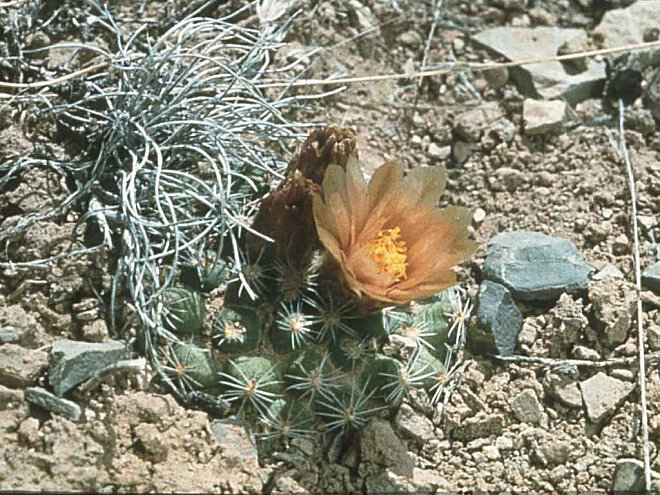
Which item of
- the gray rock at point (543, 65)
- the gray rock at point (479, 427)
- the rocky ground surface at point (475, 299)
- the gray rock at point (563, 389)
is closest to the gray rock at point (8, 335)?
the rocky ground surface at point (475, 299)

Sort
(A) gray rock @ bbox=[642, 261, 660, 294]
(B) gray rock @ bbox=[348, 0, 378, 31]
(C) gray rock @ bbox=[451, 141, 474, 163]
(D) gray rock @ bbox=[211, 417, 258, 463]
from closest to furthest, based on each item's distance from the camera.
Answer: (D) gray rock @ bbox=[211, 417, 258, 463], (A) gray rock @ bbox=[642, 261, 660, 294], (C) gray rock @ bbox=[451, 141, 474, 163], (B) gray rock @ bbox=[348, 0, 378, 31]

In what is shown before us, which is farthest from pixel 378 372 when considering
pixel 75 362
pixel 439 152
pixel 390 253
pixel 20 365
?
pixel 439 152

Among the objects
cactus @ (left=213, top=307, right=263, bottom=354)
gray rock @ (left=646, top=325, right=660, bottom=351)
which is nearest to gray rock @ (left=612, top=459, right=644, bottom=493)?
gray rock @ (left=646, top=325, right=660, bottom=351)

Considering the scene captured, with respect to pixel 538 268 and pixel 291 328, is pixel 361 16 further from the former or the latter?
pixel 291 328

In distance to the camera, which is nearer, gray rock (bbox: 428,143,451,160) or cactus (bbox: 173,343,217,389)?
cactus (bbox: 173,343,217,389)

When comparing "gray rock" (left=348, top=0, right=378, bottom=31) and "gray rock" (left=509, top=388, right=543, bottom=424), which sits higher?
"gray rock" (left=348, top=0, right=378, bottom=31)

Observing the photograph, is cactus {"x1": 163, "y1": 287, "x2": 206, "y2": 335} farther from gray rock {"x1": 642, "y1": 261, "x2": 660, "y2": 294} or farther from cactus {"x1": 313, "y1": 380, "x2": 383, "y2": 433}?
gray rock {"x1": 642, "y1": 261, "x2": 660, "y2": 294}

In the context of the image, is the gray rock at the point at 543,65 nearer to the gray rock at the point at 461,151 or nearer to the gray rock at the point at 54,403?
the gray rock at the point at 461,151
